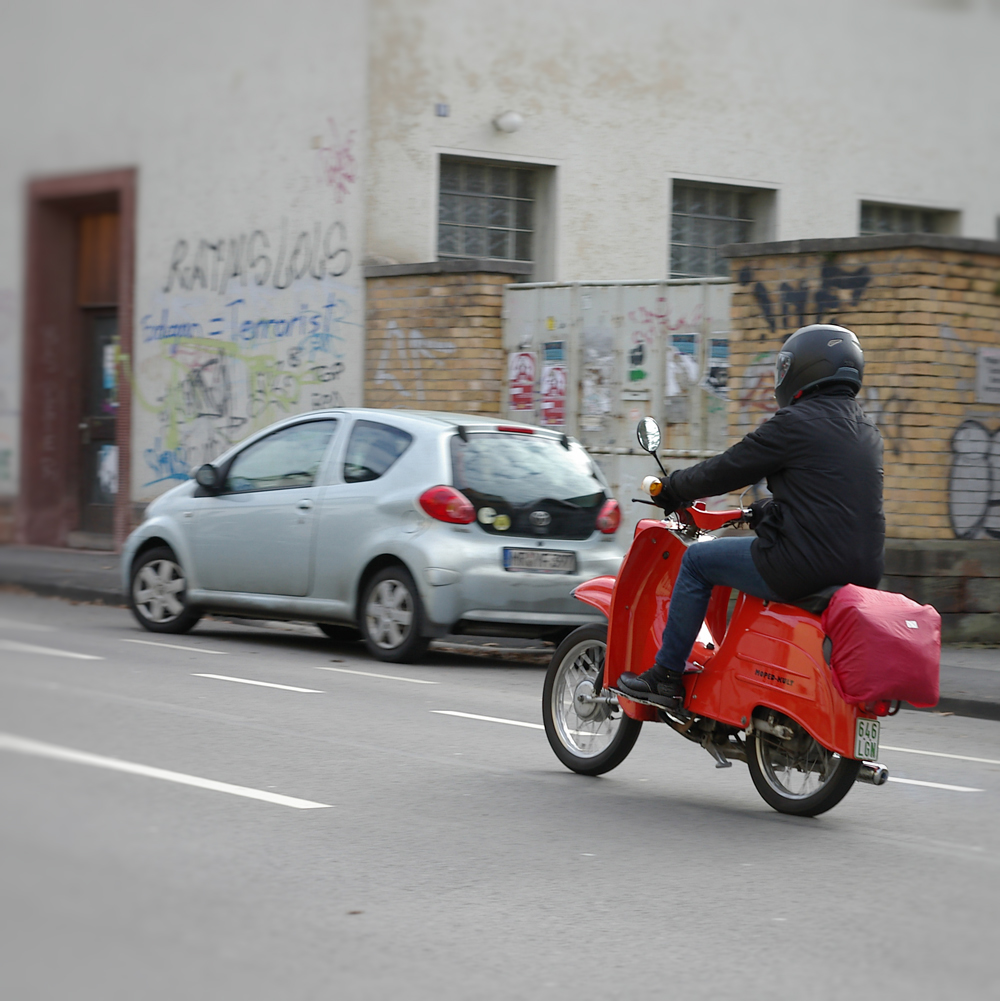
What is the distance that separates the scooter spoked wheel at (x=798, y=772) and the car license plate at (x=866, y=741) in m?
0.09

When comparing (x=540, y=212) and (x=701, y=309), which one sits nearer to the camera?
(x=701, y=309)

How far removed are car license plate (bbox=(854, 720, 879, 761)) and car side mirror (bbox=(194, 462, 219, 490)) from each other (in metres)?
6.94

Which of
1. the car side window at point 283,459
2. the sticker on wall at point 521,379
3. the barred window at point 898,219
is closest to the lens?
the car side window at point 283,459

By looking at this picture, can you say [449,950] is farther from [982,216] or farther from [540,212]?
[982,216]

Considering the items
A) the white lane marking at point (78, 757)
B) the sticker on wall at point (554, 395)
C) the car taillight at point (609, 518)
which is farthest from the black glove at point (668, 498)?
the sticker on wall at point (554, 395)

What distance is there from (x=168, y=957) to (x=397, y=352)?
47.4 feet

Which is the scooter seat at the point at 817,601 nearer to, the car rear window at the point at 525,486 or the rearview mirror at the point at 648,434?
the rearview mirror at the point at 648,434

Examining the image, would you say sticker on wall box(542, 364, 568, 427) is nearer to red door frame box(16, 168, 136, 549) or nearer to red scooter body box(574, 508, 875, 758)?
red scooter body box(574, 508, 875, 758)

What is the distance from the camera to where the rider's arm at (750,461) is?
5852mm

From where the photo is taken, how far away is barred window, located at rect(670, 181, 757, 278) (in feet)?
62.0

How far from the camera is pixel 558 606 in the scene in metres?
10.7

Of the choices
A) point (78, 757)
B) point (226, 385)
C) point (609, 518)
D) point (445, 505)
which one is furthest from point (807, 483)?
point (226, 385)

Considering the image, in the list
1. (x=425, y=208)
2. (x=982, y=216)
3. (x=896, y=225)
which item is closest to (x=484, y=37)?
(x=425, y=208)

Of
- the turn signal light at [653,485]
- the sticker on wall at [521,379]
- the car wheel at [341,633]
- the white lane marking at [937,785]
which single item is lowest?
the car wheel at [341,633]
